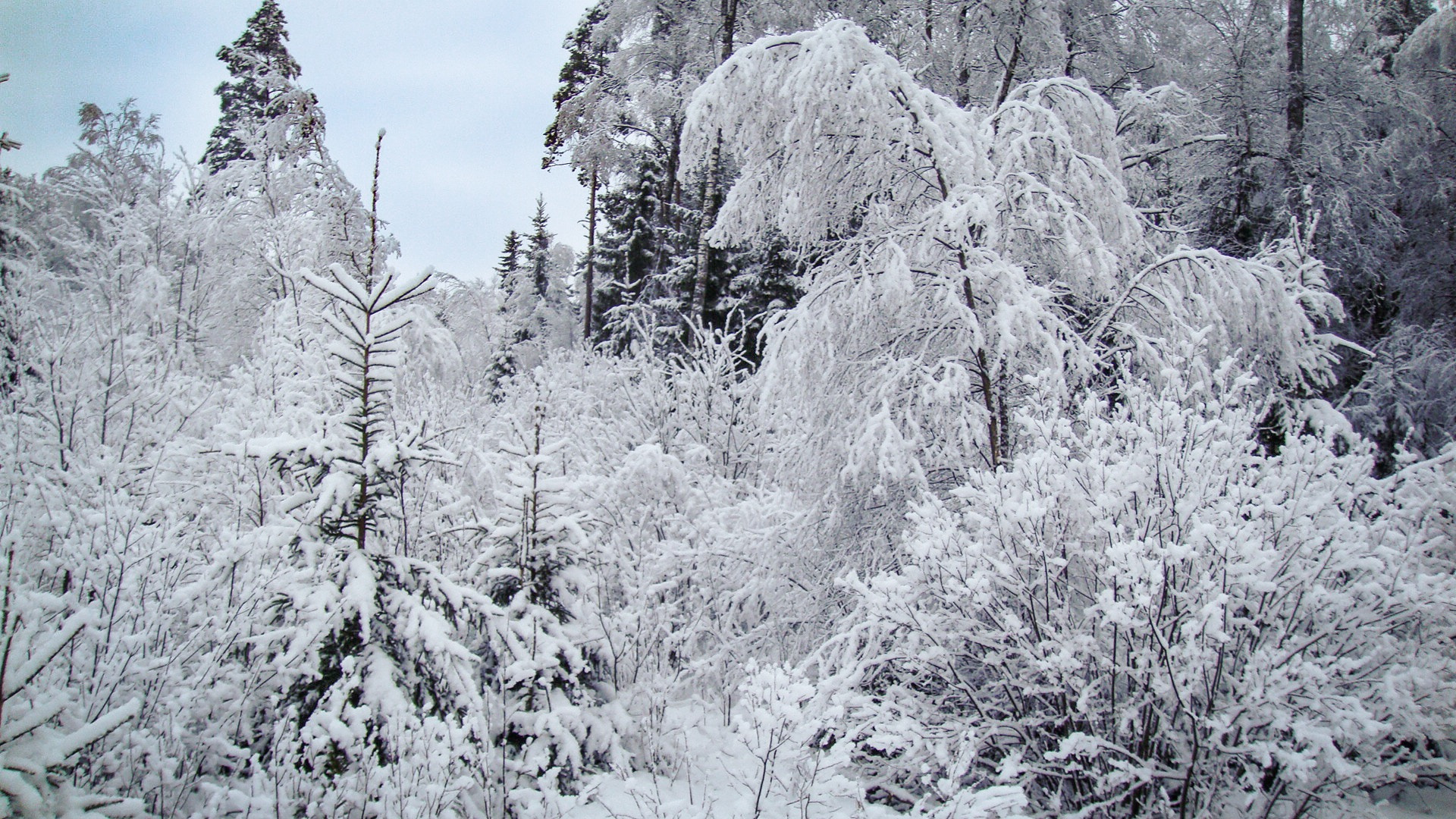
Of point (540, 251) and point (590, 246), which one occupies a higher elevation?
point (540, 251)

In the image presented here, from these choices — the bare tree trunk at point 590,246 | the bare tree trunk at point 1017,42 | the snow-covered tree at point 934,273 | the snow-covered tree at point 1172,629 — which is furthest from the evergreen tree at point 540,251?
the snow-covered tree at point 1172,629

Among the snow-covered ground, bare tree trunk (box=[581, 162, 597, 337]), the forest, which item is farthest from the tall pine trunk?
bare tree trunk (box=[581, 162, 597, 337])

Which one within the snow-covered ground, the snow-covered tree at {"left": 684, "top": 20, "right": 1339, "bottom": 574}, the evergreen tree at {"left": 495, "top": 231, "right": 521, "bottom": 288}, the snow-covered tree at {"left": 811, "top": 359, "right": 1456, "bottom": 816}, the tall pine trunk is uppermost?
the evergreen tree at {"left": 495, "top": 231, "right": 521, "bottom": 288}

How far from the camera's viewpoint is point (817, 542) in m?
4.82

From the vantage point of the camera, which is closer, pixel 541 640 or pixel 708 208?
pixel 541 640

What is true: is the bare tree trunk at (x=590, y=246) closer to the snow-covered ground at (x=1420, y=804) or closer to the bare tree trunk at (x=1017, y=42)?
the bare tree trunk at (x=1017, y=42)

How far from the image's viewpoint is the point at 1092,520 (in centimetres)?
326

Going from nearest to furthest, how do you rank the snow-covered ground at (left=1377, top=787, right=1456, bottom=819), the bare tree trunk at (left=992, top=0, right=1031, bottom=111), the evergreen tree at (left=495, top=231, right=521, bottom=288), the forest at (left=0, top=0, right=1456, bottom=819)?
1. the forest at (left=0, top=0, right=1456, bottom=819)
2. the snow-covered ground at (left=1377, top=787, right=1456, bottom=819)
3. the bare tree trunk at (left=992, top=0, right=1031, bottom=111)
4. the evergreen tree at (left=495, top=231, right=521, bottom=288)

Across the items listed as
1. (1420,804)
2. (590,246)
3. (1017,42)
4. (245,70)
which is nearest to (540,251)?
(590,246)

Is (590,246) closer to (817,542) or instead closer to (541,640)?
(817,542)

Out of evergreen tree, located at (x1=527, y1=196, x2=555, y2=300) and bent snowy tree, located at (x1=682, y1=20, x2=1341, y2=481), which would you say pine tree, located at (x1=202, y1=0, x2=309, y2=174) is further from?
bent snowy tree, located at (x1=682, y1=20, x2=1341, y2=481)

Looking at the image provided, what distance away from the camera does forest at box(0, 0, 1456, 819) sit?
2871mm

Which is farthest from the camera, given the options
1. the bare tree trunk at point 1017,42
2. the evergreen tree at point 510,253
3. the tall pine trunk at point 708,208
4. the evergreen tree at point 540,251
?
the evergreen tree at point 510,253

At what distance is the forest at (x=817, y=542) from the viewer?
9.42 ft
